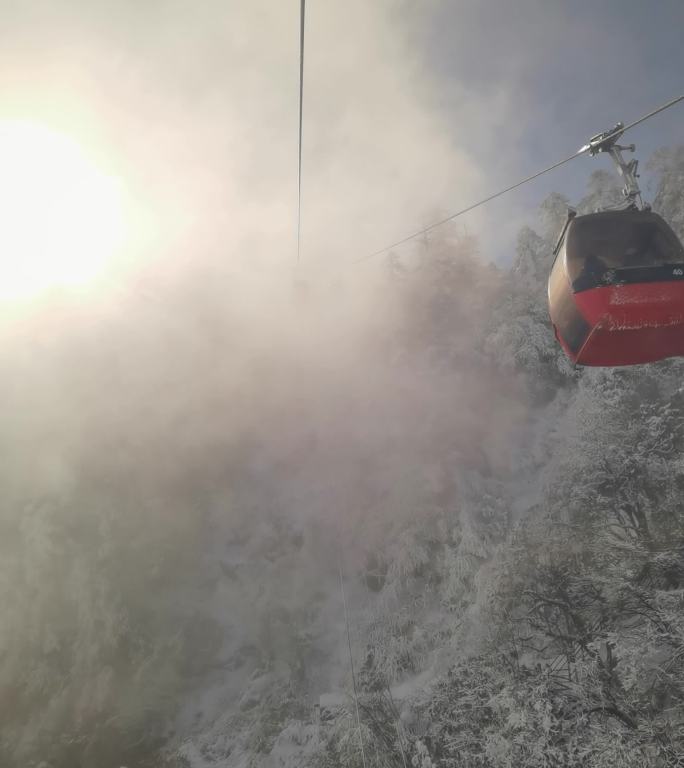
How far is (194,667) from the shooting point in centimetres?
1856

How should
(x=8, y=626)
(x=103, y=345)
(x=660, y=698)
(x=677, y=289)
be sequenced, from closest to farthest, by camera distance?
(x=677, y=289)
(x=660, y=698)
(x=8, y=626)
(x=103, y=345)

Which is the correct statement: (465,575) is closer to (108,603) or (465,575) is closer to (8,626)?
(108,603)

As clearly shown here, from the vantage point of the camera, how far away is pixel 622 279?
5.67 m

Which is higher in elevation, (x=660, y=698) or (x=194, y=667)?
(x=660, y=698)

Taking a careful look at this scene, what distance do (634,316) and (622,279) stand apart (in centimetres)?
56

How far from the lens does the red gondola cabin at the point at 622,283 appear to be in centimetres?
564

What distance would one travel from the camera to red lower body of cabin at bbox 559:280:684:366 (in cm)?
562

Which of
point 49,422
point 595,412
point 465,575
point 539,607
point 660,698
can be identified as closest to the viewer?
point 660,698

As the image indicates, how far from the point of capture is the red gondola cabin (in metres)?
5.64

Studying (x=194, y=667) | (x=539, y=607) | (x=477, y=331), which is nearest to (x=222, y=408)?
→ (x=194, y=667)

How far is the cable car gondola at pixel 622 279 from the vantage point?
565cm

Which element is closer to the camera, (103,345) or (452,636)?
(452,636)

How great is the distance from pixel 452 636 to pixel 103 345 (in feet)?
99.3

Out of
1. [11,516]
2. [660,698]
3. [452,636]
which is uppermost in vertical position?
[11,516]
